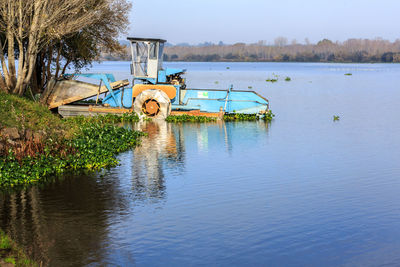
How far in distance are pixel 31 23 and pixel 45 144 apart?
11002mm

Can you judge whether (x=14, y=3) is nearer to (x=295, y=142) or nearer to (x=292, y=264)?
(x=295, y=142)

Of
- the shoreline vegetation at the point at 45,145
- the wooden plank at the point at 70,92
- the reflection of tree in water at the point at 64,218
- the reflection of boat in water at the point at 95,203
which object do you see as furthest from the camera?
the wooden plank at the point at 70,92

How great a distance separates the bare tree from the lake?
8.58 metres

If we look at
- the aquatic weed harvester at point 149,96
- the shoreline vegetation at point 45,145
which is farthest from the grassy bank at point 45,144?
the aquatic weed harvester at point 149,96

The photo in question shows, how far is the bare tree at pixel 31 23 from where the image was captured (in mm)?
27438

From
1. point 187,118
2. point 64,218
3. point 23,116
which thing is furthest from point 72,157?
point 187,118

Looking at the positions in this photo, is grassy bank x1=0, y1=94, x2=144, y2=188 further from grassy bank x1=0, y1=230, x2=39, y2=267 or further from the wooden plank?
the wooden plank

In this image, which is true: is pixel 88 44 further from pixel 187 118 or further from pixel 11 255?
pixel 11 255

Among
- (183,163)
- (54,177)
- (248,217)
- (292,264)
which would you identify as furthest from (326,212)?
(54,177)

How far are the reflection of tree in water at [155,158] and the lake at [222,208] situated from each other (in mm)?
68

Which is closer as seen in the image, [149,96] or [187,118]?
[149,96]

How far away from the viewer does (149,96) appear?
33.2 meters

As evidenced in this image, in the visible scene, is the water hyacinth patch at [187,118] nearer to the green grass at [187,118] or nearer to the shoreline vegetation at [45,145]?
the green grass at [187,118]

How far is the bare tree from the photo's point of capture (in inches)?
1080
